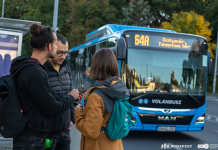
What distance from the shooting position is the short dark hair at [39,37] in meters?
2.27

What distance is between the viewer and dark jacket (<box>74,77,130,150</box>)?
2275mm

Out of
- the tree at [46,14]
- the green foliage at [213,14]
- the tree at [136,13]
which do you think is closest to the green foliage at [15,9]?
the tree at [46,14]

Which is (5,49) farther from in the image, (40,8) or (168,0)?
(168,0)

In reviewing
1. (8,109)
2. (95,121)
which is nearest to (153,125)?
(95,121)

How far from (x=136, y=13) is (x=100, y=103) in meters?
33.8

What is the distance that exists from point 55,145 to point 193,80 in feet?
17.2

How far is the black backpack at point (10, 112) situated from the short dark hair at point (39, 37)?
41 centimetres

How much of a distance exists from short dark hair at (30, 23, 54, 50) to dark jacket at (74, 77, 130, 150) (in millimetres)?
596

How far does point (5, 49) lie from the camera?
216 inches

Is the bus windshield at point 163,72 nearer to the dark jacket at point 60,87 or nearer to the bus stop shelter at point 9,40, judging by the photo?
the bus stop shelter at point 9,40

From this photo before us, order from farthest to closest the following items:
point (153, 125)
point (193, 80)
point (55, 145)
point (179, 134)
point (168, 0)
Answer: point (168, 0)
point (179, 134)
point (193, 80)
point (153, 125)
point (55, 145)

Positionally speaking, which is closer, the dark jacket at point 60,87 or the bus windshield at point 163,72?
the dark jacket at point 60,87

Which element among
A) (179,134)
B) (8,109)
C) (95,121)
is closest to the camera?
(8,109)

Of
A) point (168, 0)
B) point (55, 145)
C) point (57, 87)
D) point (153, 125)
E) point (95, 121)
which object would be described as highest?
point (168, 0)
